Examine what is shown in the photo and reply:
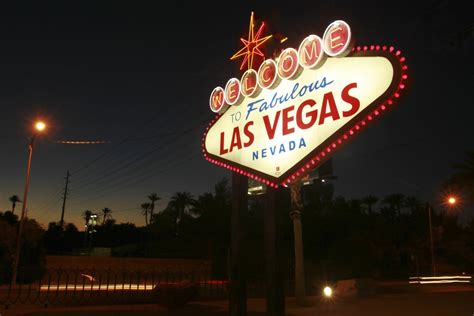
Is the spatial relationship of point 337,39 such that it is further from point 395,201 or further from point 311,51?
point 395,201

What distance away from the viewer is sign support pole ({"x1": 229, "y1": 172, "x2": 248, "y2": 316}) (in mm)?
9500

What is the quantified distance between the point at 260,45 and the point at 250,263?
21.6 metres

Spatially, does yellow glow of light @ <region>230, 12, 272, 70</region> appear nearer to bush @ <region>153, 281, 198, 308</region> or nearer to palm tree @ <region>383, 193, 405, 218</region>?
bush @ <region>153, 281, 198, 308</region>

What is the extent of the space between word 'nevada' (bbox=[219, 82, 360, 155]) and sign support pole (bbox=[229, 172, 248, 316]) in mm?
813

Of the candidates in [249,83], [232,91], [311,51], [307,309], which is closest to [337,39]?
[311,51]

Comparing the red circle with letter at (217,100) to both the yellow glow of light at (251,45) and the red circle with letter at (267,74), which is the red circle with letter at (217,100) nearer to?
the yellow glow of light at (251,45)

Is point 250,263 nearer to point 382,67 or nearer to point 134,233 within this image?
point 382,67

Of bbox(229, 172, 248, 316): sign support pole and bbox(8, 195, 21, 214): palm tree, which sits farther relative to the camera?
bbox(8, 195, 21, 214): palm tree

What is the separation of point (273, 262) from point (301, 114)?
293 cm

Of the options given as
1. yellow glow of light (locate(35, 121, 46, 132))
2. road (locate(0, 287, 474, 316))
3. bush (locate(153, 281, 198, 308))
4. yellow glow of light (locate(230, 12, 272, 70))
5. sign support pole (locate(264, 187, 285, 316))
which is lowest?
road (locate(0, 287, 474, 316))

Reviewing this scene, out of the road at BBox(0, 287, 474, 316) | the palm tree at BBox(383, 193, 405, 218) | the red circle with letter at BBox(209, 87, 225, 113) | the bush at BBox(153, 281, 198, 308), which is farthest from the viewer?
the palm tree at BBox(383, 193, 405, 218)

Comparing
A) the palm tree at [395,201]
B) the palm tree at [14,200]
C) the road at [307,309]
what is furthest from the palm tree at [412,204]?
the palm tree at [14,200]

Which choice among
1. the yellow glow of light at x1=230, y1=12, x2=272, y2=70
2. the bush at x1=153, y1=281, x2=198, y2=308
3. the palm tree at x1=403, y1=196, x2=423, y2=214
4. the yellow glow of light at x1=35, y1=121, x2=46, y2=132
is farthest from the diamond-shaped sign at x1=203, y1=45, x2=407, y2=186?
the palm tree at x1=403, y1=196, x2=423, y2=214

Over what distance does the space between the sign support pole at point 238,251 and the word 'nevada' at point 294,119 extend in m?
0.81
